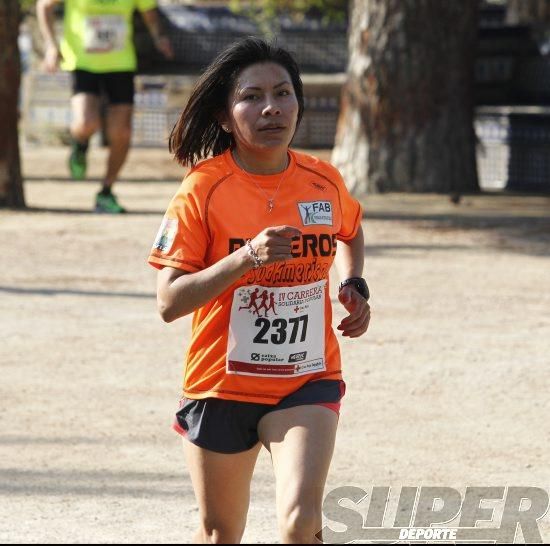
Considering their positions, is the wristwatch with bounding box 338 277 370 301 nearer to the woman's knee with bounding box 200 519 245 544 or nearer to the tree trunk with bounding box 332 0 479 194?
the woman's knee with bounding box 200 519 245 544

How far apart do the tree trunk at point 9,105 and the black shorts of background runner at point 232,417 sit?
8.77 m

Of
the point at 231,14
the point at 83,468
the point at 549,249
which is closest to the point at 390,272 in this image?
the point at 549,249

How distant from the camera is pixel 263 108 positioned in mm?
4094

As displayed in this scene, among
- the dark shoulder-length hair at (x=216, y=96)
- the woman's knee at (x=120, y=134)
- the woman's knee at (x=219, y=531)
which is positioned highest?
the dark shoulder-length hair at (x=216, y=96)

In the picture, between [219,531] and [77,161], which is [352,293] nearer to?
[219,531]

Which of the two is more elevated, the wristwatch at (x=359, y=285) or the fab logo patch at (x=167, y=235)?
the fab logo patch at (x=167, y=235)

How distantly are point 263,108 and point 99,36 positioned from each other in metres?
8.16

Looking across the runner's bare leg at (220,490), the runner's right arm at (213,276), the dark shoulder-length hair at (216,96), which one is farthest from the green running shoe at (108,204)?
the runner's bare leg at (220,490)

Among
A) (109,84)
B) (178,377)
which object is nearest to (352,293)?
(178,377)

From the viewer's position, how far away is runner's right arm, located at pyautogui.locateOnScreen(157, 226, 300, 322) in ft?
12.0

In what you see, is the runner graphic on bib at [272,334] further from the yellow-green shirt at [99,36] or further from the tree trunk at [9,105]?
the tree trunk at [9,105]

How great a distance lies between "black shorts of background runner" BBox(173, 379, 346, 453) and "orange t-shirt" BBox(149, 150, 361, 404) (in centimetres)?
2

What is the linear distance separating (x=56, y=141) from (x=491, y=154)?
739 centimetres

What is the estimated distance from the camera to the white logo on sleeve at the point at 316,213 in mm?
4086
